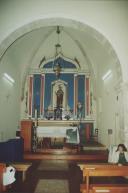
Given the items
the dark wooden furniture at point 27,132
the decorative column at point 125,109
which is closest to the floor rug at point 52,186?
the decorative column at point 125,109

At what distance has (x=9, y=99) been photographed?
12.3 m

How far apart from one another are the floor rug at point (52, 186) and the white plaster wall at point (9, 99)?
531 centimetres

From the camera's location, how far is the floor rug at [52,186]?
17.6 ft

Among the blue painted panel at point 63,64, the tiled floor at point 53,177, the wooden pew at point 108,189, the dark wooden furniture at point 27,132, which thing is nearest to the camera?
the wooden pew at point 108,189

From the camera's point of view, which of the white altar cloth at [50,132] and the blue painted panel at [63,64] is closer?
the white altar cloth at [50,132]

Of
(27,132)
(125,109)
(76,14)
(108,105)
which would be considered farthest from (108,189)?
(108,105)

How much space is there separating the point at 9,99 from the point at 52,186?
24.0ft

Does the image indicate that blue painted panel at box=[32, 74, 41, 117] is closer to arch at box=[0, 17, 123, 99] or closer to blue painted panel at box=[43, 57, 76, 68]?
blue painted panel at box=[43, 57, 76, 68]

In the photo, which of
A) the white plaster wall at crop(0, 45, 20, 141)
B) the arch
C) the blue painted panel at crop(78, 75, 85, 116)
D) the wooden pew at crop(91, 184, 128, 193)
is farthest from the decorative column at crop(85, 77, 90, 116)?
the wooden pew at crop(91, 184, 128, 193)

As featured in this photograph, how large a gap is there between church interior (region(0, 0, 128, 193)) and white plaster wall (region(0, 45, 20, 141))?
0.04 m

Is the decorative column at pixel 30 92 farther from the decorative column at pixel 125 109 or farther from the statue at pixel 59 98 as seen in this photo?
the decorative column at pixel 125 109

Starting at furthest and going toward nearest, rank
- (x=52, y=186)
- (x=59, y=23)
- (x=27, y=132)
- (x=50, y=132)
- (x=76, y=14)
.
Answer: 1. (x=50, y=132)
2. (x=27, y=132)
3. (x=59, y=23)
4. (x=76, y=14)
5. (x=52, y=186)

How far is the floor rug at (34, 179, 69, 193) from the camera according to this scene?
5.38m

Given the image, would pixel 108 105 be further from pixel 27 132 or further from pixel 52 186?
pixel 52 186
